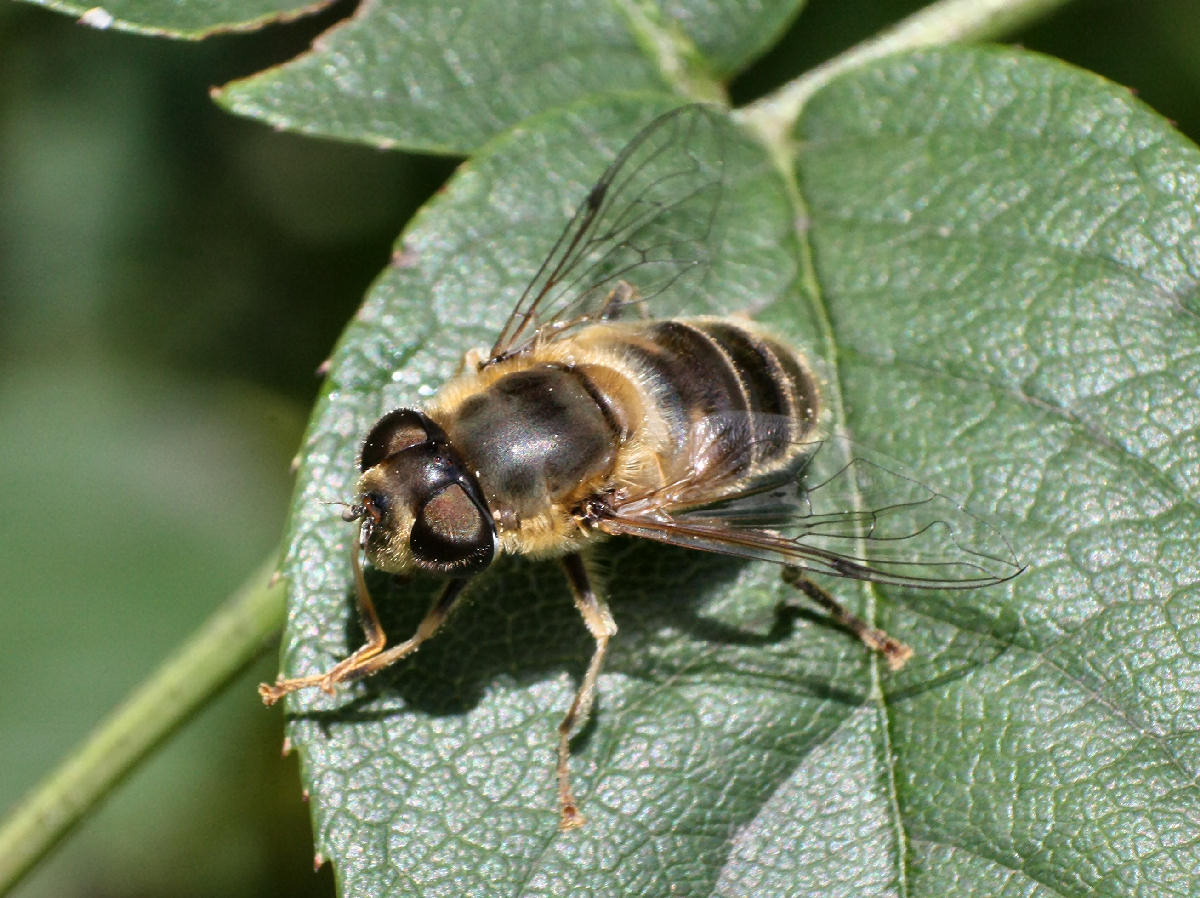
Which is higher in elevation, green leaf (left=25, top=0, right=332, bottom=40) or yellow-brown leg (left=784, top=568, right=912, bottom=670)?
green leaf (left=25, top=0, right=332, bottom=40)

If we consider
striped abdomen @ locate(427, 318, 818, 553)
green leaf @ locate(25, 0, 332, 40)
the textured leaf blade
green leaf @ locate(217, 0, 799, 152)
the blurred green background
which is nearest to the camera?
the textured leaf blade

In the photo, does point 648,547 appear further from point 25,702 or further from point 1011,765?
point 25,702

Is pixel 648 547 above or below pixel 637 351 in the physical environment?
below

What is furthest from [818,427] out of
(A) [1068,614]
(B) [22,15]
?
(B) [22,15]

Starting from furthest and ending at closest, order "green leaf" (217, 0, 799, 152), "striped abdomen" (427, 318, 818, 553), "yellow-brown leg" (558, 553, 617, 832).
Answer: "green leaf" (217, 0, 799, 152) < "striped abdomen" (427, 318, 818, 553) < "yellow-brown leg" (558, 553, 617, 832)

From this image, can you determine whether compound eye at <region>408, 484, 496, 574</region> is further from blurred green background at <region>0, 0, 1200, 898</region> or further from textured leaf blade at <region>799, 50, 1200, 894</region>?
Answer: blurred green background at <region>0, 0, 1200, 898</region>

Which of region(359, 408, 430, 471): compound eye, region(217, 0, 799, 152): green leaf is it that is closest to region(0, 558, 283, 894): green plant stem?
region(359, 408, 430, 471): compound eye
